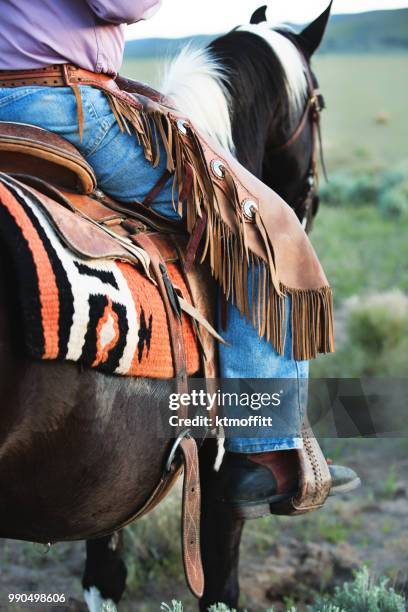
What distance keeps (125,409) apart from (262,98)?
69.4 inches

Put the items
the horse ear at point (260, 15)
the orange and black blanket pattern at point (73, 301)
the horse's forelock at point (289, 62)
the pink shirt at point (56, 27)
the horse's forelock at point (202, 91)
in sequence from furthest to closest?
the horse ear at point (260, 15)
the horse's forelock at point (289, 62)
the horse's forelock at point (202, 91)
the pink shirt at point (56, 27)
the orange and black blanket pattern at point (73, 301)

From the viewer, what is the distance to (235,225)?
7.70 ft

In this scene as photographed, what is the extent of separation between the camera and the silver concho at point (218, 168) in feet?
7.72

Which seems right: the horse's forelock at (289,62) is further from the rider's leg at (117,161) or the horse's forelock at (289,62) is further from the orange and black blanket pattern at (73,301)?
the orange and black blanket pattern at (73,301)

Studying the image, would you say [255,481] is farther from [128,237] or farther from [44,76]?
[44,76]

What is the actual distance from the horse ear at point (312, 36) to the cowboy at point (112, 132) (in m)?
1.52

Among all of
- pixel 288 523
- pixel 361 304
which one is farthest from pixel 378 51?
pixel 288 523

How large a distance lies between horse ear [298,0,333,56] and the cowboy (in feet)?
5.00

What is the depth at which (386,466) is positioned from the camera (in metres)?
5.11

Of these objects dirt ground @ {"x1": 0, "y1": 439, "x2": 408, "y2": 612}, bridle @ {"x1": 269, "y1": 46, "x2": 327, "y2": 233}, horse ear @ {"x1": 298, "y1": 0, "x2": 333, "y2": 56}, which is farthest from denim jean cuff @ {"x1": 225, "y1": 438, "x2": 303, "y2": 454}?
horse ear @ {"x1": 298, "y1": 0, "x2": 333, "y2": 56}

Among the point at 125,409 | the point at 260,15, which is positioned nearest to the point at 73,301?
the point at 125,409

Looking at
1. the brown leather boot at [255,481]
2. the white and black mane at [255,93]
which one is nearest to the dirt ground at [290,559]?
the brown leather boot at [255,481]

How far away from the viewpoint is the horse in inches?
69.2

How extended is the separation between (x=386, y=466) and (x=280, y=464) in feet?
9.12
